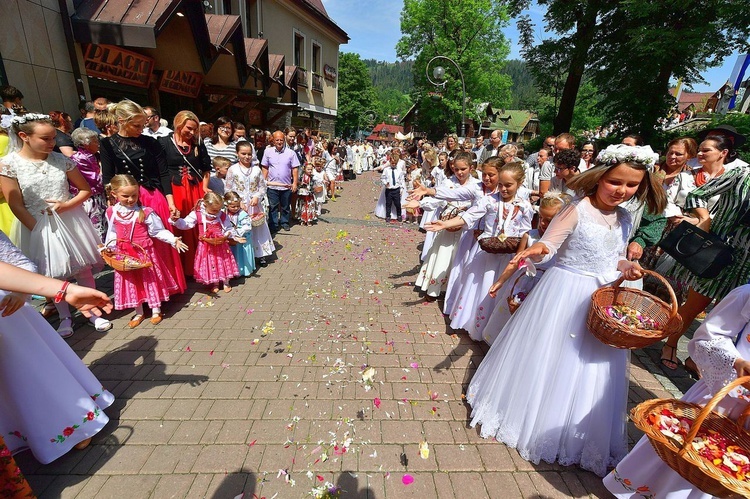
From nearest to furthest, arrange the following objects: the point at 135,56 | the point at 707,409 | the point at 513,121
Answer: the point at 707,409
the point at 135,56
the point at 513,121

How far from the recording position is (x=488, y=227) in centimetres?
414

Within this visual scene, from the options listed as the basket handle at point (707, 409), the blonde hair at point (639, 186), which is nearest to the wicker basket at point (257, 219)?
the blonde hair at point (639, 186)

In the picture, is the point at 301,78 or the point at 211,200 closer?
Answer: the point at 211,200

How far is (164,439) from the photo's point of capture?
2.73 meters

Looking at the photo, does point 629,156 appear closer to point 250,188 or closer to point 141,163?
point 141,163

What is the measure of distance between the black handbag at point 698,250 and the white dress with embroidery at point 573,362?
1.26m

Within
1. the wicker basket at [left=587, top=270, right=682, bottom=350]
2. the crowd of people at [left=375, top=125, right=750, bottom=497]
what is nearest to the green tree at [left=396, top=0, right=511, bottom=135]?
the crowd of people at [left=375, top=125, right=750, bottom=497]

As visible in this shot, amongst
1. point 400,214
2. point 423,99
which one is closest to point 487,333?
point 400,214

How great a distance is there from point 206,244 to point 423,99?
38102 millimetres

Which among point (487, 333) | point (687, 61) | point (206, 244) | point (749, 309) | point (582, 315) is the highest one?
point (687, 61)

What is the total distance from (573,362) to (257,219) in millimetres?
5298

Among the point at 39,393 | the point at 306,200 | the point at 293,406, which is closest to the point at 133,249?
the point at 39,393

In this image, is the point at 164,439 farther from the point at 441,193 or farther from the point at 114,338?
the point at 441,193

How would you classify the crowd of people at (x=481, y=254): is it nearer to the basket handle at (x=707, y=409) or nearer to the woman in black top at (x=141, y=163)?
the woman in black top at (x=141, y=163)
